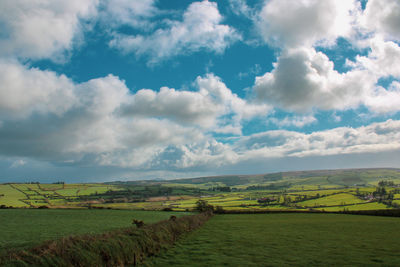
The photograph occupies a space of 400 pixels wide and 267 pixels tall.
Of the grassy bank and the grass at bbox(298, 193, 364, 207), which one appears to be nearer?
the grassy bank

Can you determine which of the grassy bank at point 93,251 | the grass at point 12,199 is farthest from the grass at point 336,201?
the grass at point 12,199

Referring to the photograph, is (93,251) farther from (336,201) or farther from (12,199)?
(12,199)

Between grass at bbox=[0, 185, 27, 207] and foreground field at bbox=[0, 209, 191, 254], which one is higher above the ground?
foreground field at bbox=[0, 209, 191, 254]

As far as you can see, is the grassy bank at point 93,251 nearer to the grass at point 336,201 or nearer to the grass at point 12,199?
the grass at point 12,199

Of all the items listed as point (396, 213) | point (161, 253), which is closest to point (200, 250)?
point (161, 253)

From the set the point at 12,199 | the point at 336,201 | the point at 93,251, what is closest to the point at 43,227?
the point at 93,251

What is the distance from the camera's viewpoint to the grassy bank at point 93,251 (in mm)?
12055

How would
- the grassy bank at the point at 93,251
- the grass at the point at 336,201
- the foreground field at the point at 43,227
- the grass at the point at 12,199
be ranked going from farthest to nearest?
the grass at the point at 336,201
the grass at the point at 12,199
the foreground field at the point at 43,227
the grassy bank at the point at 93,251

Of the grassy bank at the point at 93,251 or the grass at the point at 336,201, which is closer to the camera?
the grassy bank at the point at 93,251

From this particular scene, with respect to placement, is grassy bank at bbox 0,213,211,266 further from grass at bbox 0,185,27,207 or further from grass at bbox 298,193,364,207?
grass at bbox 298,193,364,207

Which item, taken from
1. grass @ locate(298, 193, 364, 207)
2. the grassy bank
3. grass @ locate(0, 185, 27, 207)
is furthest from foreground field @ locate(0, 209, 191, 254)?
grass @ locate(298, 193, 364, 207)

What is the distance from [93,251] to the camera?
1448cm

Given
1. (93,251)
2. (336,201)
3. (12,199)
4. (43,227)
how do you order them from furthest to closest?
(12,199) < (336,201) < (43,227) < (93,251)

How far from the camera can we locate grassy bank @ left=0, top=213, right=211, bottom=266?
12.1 meters
